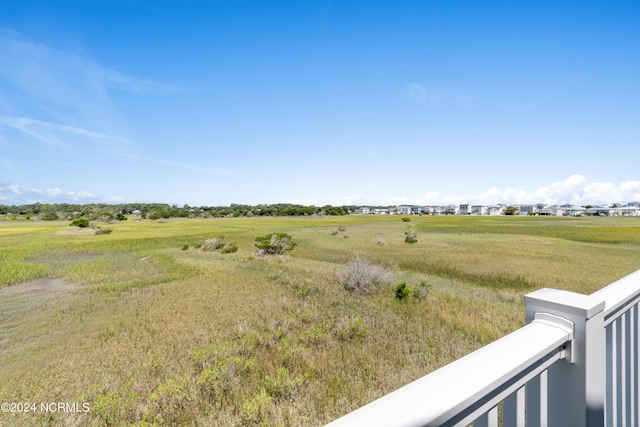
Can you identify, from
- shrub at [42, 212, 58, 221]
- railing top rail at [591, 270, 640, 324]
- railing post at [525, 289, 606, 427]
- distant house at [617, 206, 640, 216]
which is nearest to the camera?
railing post at [525, 289, 606, 427]

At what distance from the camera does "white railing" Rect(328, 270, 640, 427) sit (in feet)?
2.14

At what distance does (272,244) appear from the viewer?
14.9 m

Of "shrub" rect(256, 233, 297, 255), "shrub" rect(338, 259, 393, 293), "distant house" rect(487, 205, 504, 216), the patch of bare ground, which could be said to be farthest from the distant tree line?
"distant house" rect(487, 205, 504, 216)

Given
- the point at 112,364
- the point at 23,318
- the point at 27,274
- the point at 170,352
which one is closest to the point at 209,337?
the point at 170,352

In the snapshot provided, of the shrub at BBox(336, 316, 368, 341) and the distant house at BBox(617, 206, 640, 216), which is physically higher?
the distant house at BBox(617, 206, 640, 216)

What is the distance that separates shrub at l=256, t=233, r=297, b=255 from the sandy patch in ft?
26.8

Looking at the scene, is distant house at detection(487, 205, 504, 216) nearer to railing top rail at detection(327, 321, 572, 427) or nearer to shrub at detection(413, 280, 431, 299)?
shrub at detection(413, 280, 431, 299)

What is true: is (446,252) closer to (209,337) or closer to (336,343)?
(336,343)

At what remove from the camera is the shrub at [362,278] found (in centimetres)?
815

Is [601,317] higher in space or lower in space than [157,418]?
higher

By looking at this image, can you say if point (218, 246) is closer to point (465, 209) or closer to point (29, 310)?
point (29, 310)

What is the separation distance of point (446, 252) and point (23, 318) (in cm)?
1850

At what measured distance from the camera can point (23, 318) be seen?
5.00m

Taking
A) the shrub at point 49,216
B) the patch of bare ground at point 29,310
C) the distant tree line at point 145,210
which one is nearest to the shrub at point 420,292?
the patch of bare ground at point 29,310
